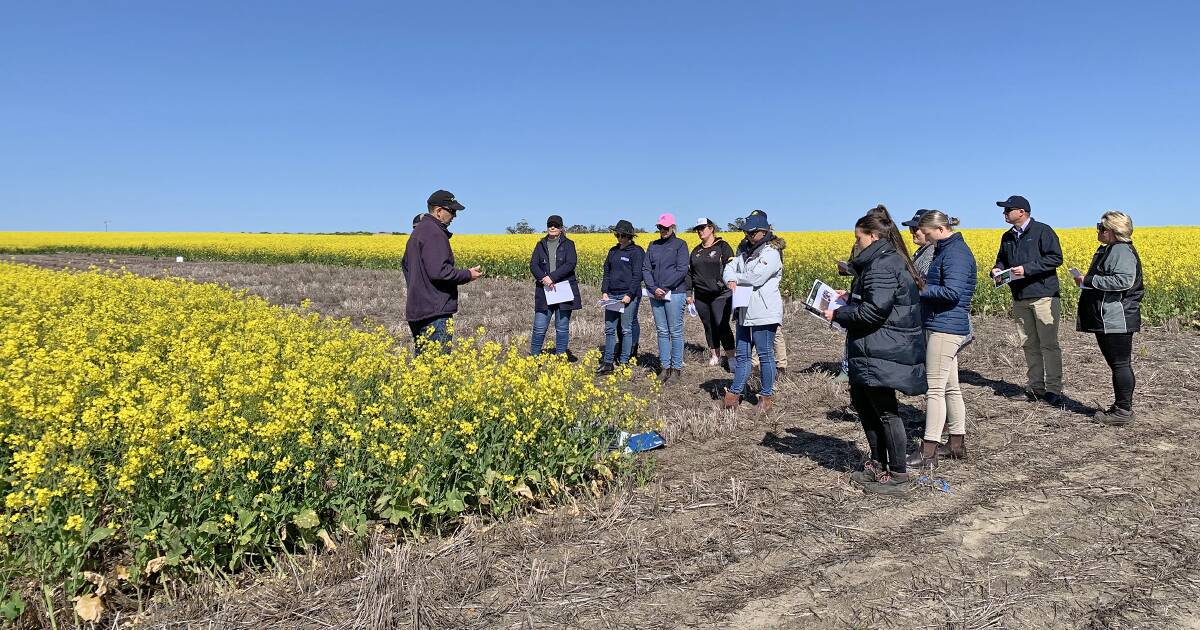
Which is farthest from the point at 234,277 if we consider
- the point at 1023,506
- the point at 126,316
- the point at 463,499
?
the point at 1023,506

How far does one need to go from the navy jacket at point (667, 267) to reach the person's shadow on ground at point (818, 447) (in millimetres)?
2555

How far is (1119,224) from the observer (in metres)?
5.65

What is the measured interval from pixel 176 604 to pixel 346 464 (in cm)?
92

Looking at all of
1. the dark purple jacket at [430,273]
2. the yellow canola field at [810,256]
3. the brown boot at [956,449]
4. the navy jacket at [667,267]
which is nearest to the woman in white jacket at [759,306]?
the navy jacket at [667,267]

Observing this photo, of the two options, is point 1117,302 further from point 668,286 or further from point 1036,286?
point 668,286

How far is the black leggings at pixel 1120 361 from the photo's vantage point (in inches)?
224

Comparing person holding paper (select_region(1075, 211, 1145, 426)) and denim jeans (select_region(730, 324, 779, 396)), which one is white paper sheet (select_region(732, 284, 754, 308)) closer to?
denim jeans (select_region(730, 324, 779, 396))

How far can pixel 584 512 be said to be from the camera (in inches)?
164

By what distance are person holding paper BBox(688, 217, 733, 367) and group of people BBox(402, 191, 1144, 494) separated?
0.02m

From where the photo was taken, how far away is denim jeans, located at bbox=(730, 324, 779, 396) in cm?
626

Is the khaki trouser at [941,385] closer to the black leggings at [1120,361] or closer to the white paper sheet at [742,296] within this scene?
the white paper sheet at [742,296]

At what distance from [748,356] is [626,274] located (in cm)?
227

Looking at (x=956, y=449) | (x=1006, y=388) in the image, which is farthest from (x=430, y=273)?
(x=1006, y=388)

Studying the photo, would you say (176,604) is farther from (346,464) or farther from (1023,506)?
(1023,506)
